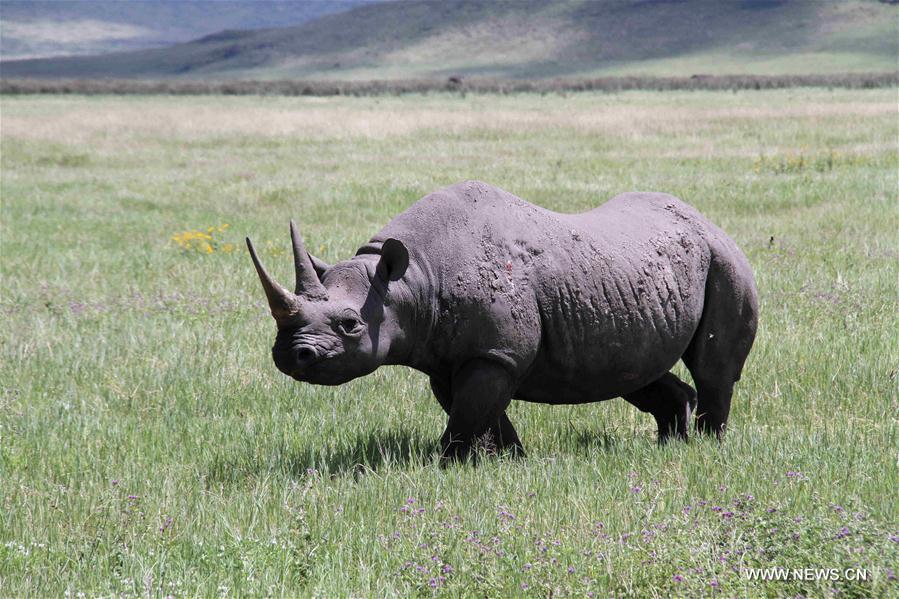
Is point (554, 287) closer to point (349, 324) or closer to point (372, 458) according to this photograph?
point (349, 324)

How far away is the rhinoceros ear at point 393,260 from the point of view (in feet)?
18.4

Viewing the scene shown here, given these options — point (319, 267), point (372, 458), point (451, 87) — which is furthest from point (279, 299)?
point (451, 87)

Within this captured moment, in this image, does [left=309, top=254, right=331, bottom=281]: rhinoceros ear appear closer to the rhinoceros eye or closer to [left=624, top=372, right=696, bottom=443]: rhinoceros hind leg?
the rhinoceros eye

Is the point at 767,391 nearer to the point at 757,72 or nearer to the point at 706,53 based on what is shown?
the point at 757,72

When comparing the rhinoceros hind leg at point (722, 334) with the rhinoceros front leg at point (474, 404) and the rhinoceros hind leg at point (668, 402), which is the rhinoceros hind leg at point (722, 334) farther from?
the rhinoceros front leg at point (474, 404)

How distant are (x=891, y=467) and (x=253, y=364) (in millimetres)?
5077

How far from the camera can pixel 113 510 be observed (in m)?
5.43

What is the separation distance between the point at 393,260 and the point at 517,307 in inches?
29.8

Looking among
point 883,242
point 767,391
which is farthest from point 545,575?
point 883,242

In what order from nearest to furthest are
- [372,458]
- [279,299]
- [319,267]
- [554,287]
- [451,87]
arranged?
[279,299] < [319,267] < [554,287] < [372,458] < [451,87]

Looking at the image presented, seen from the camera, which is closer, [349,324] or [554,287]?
[349,324]

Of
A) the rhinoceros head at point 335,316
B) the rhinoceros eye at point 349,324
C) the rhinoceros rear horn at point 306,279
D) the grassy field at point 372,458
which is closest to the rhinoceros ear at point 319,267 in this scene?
the rhinoceros head at point 335,316

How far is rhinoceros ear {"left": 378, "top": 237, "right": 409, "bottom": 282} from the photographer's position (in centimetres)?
562

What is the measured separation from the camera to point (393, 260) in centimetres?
570
